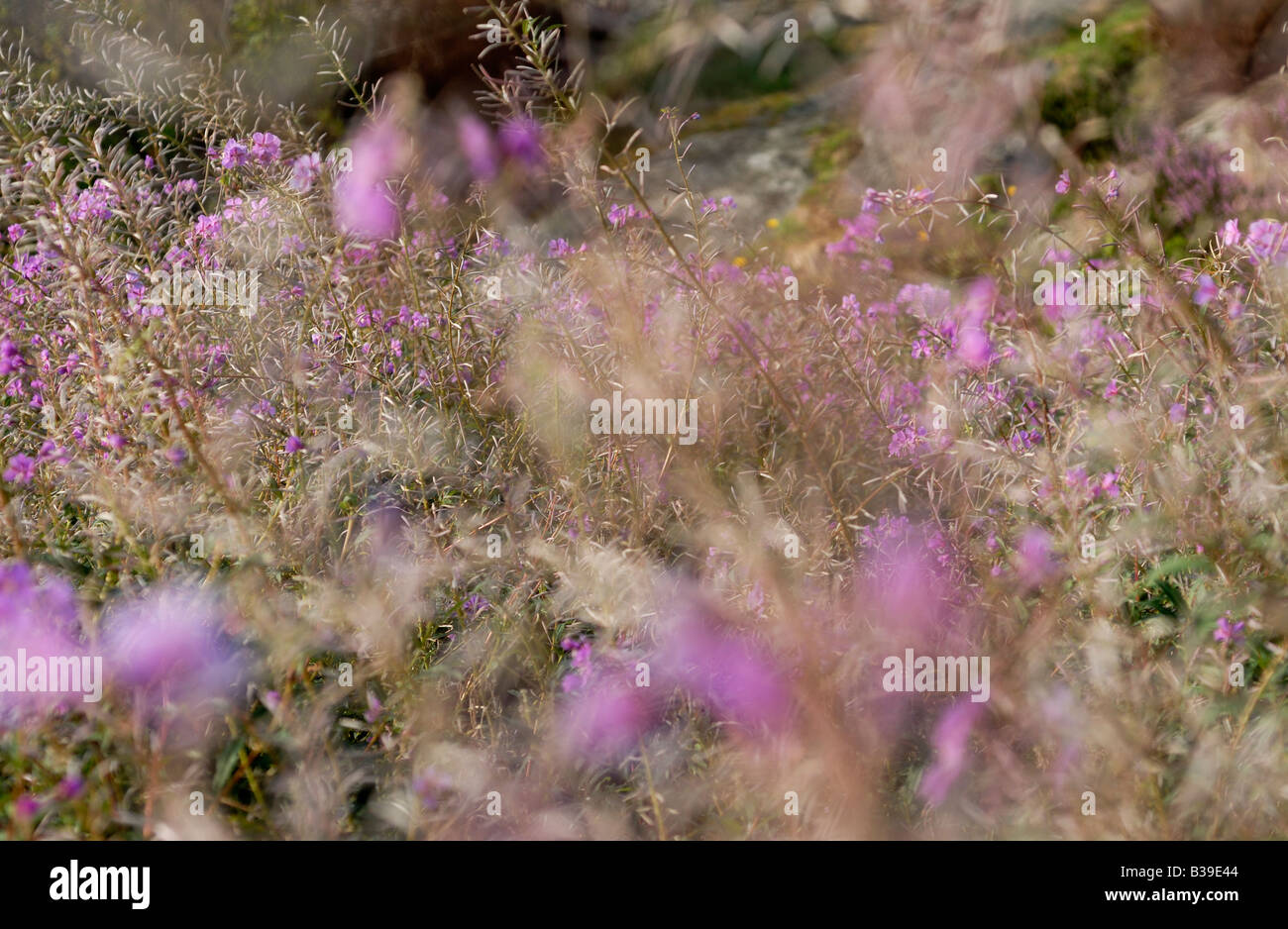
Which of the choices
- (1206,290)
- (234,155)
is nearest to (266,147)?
(234,155)

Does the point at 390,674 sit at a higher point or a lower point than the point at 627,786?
higher

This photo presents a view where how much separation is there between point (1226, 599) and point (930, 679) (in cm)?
46

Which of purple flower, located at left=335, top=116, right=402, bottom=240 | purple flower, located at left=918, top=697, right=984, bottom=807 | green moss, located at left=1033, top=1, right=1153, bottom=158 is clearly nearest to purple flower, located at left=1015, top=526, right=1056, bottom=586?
purple flower, located at left=918, top=697, right=984, bottom=807

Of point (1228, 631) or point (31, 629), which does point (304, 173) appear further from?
point (1228, 631)

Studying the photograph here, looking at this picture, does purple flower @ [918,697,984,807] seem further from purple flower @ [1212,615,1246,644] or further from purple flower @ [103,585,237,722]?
purple flower @ [103,585,237,722]

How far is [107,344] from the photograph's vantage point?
1783 millimetres

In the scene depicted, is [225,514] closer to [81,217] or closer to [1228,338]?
[81,217]

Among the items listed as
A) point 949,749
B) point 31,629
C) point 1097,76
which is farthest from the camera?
point 1097,76

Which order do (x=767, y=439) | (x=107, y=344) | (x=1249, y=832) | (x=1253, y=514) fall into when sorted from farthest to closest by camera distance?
(x=767, y=439)
(x=107, y=344)
(x=1253, y=514)
(x=1249, y=832)

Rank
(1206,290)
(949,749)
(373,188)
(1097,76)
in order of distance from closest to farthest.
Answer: (949,749)
(1206,290)
(373,188)
(1097,76)

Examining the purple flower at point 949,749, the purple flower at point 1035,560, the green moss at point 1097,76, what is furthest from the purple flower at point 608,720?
the green moss at point 1097,76

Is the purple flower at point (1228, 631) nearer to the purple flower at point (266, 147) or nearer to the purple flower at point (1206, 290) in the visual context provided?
the purple flower at point (1206, 290)

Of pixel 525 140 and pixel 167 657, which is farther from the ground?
pixel 525 140

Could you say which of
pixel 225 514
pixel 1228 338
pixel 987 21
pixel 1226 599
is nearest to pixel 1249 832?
pixel 1226 599
